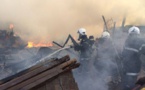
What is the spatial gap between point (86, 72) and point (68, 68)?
5581 millimetres

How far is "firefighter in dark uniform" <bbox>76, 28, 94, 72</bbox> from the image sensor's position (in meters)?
8.56

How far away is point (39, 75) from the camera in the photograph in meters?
3.06

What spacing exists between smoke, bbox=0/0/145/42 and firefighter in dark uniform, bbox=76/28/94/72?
4.75 metres

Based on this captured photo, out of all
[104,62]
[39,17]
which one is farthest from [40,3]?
[104,62]

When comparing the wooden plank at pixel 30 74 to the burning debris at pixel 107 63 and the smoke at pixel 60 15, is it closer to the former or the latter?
the burning debris at pixel 107 63

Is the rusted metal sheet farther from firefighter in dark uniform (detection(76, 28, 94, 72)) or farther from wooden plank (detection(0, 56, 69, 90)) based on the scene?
firefighter in dark uniform (detection(76, 28, 94, 72))

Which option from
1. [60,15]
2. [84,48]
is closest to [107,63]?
[84,48]

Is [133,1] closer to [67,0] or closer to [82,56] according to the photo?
[67,0]

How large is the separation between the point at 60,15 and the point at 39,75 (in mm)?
12175

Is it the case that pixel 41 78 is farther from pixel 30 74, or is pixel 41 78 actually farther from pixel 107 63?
pixel 107 63

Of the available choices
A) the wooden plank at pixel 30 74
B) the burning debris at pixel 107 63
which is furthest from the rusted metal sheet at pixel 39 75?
the burning debris at pixel 107 63

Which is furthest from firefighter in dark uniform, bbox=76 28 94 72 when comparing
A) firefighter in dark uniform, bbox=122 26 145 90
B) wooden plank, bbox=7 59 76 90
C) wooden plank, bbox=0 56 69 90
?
wooden plank, bbox=7 59 76 90

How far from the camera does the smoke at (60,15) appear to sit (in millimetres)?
13156

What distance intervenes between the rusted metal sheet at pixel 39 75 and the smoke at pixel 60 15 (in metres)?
9.83
